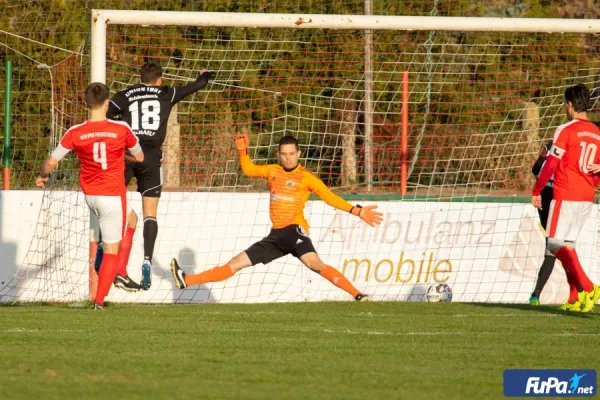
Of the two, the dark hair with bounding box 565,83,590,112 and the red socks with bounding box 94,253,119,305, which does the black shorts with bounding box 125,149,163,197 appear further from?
the dark hair with bounding box 565,83,590,112

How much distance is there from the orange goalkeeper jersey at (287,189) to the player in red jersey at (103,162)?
1.66 meters

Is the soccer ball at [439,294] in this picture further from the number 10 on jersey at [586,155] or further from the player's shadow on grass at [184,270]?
the number 10 on jersey at [586,155]

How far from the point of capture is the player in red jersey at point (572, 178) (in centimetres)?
998

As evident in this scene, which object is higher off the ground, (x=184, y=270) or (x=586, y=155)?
(x=586, y=155)

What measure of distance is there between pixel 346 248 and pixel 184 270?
2.00 m

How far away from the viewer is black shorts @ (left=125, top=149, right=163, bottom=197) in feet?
36.4

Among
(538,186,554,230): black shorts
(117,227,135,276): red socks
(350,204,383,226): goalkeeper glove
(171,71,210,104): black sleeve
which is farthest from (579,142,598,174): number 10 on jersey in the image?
(117,227,135,276): red socks

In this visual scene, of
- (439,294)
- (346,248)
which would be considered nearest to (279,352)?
(439,294)

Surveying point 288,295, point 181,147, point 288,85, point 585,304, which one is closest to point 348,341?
point 585,304

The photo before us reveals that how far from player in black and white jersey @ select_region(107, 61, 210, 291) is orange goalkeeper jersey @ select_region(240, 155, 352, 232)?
0.88 meters

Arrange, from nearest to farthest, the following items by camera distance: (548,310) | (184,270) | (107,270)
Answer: (107,270), (548,310), (184,270)

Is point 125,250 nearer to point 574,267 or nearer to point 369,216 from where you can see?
point 369,216

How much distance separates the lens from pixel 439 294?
12.8 meters

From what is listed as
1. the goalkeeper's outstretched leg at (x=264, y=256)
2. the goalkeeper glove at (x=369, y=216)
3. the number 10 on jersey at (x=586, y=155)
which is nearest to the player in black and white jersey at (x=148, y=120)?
the goalkeeper's outstretched leg at (x=264, y=256)
